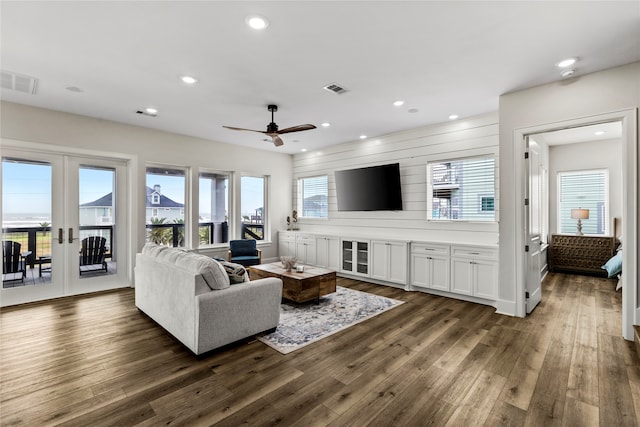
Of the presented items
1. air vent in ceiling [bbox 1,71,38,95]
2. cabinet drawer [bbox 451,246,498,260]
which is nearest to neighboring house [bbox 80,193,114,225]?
air vent in ceiling [bbox 1,71,38,95]

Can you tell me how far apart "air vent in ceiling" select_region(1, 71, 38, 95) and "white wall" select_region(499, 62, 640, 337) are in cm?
576

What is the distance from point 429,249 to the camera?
4934 mm

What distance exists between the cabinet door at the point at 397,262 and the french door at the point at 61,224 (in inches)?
184

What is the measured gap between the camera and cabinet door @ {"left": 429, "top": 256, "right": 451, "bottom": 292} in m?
4.71

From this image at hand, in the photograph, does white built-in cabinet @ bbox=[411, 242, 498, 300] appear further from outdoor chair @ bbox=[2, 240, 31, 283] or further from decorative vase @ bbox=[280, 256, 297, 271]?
outdoor chair @ bbox=[2, 240, 31, 283]

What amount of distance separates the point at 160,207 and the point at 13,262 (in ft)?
7.02

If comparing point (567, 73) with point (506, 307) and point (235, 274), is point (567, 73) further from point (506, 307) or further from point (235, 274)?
point (235, 274)

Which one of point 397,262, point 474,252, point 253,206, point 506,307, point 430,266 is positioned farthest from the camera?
point 253,206

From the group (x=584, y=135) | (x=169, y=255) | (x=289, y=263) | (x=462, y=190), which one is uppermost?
(x=584, y=135)

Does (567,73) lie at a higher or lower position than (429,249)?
higher

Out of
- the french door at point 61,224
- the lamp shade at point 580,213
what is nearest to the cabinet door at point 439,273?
the lamp shade at point 580,213

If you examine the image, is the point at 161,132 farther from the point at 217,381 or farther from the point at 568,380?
the point at 568,380

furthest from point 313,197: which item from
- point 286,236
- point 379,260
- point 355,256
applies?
point 379,260

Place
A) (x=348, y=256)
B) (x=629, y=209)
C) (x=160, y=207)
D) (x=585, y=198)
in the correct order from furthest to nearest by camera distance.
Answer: (x=585, y=198), (x=348, y=256), (x=160, y=207), (x=629, y=209)
